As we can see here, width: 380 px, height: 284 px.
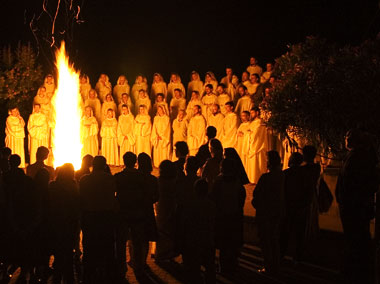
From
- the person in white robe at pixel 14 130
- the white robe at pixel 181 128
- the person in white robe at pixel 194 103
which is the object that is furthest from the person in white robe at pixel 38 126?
the person in white robe at pixel 194 103

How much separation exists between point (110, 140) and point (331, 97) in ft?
38.2

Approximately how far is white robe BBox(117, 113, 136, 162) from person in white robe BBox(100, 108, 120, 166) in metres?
0.20

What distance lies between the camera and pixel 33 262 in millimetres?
6977

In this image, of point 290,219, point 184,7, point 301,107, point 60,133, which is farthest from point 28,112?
point 290,219

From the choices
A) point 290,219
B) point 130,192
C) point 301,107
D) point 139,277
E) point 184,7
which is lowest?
point 139,277

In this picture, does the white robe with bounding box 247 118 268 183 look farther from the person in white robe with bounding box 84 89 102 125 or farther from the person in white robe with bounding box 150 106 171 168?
the person in white robe with bounding box 84 89 102 125

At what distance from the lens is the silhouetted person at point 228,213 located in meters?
7.41

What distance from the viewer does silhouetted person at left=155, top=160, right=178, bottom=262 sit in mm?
7918

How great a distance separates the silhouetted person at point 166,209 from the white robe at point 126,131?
11.7 meters

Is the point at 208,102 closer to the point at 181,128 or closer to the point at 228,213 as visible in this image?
the point at 181,128

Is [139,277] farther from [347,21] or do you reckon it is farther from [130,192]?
[347,21]

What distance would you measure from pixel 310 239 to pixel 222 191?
1.81m

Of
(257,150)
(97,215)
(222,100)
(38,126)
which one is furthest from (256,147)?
(97,215)

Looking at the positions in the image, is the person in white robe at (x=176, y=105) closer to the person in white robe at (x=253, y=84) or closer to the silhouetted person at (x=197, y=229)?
the person in white robe at (x=253, y=84)
